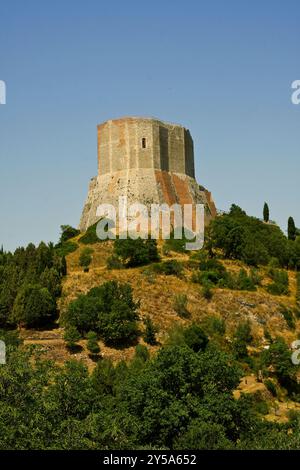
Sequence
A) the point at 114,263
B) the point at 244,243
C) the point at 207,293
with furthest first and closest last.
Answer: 1. the point at 244,243
2. the point at 114,263
3. the point at 207,293

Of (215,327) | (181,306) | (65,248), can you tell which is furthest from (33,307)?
(65,248)

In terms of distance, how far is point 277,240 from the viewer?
54.8 m

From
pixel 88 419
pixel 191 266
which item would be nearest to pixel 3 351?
pixel 88 419

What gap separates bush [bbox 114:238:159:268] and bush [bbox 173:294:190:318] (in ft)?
16.1

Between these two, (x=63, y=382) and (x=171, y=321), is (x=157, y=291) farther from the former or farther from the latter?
(x=63, y=382)

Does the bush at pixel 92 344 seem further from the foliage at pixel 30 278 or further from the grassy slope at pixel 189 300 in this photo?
the foliage at pixel 30 278

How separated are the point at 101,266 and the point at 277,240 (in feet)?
44.1

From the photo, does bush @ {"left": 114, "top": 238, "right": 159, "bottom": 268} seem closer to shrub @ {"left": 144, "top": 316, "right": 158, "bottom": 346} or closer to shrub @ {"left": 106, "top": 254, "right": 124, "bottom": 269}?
shrub @ {"left": 106, "top": 254, "right": 124, "bottom": 269}

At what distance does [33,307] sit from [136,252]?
9.41 metres

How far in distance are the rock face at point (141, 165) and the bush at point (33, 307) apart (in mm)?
16409

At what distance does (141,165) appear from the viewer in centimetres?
5572

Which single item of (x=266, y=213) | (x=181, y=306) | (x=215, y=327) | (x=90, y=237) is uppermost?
(x=266, y=213)

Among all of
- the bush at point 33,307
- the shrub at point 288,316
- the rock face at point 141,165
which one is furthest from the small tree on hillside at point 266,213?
the bush at point 33,307

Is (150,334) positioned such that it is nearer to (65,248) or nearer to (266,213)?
(65,248)
